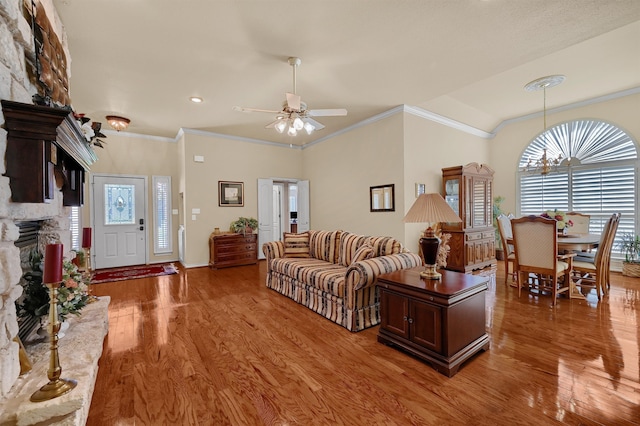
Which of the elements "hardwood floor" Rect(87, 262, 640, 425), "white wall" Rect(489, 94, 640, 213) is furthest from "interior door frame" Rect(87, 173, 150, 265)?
"white wall" Rect(489, 94, 640, 213)

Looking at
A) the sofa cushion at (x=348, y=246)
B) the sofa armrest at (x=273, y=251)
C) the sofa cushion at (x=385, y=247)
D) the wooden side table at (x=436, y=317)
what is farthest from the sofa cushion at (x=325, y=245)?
the wooden side table at (x=436, y=317)

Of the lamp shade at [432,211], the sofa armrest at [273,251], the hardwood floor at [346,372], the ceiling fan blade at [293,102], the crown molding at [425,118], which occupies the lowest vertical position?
the hardwood floor at [346,372]

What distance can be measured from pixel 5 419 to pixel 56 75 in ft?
7.47

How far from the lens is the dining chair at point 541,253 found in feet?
11.2

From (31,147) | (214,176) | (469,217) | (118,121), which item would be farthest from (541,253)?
(118,121)

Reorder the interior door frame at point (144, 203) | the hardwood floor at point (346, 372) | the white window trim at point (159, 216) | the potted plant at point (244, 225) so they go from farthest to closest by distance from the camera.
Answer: the white window trim at point (159, 216) → the potted plant at point (244, 225) → the interior door frame at point (144, 203) → the hardwood floor at point (346, 372)

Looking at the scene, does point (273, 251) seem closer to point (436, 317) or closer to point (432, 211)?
point (432, 211)

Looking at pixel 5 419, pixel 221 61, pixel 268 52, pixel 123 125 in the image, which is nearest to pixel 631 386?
pixel 5 419

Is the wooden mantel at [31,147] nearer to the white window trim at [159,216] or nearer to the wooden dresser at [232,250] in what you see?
the wooden dresser at [232,250]

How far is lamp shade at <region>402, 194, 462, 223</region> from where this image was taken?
239 cm

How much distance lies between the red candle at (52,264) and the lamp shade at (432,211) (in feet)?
7.76

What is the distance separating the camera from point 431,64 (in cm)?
343

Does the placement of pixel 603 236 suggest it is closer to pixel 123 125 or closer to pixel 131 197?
pixel 123 125

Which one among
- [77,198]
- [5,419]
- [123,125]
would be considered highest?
[123,125]
